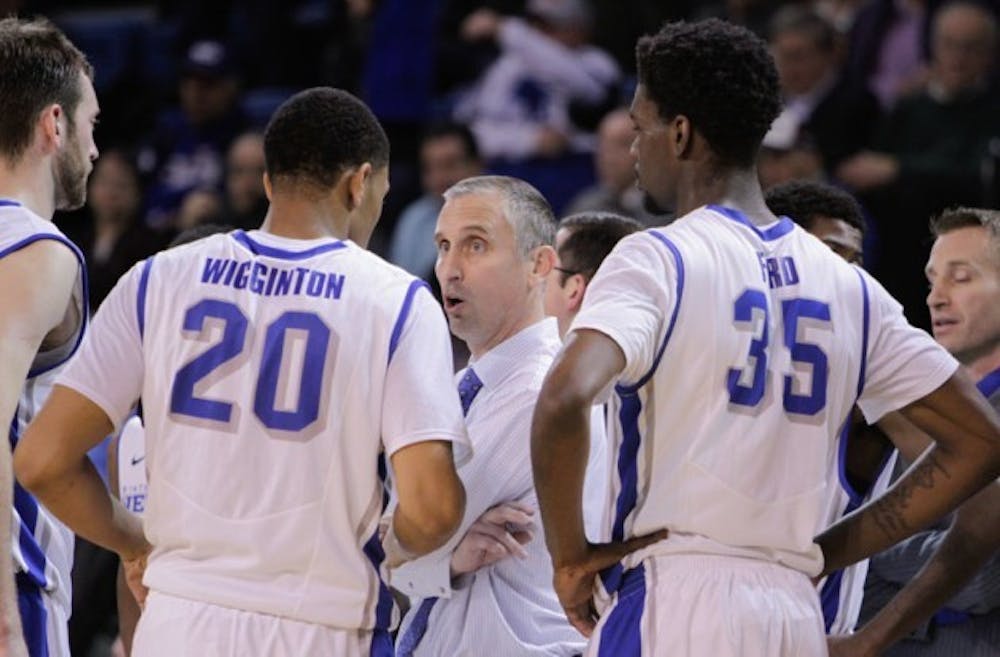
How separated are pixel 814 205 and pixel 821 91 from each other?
4.97 m

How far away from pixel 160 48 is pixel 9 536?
10.4m

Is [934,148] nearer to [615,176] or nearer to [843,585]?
[615,176]

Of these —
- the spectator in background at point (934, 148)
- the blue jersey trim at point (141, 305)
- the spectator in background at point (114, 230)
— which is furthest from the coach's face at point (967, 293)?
the spectator in background at point (114, 230)

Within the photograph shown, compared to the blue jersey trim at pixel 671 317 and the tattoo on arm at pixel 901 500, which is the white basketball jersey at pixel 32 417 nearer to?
the blue jersey trim at pixel 671 317

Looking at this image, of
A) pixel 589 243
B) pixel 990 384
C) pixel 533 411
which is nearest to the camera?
pixel 533 411

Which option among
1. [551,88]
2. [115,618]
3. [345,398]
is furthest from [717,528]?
[551,88]

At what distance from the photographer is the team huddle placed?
13.8ft

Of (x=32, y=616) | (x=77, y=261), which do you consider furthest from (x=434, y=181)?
(x=32, y=616)

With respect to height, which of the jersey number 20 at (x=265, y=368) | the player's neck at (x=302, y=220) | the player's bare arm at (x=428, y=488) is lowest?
the player's bare arm at (x=428, y=488)

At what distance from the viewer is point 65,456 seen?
14.1 ft

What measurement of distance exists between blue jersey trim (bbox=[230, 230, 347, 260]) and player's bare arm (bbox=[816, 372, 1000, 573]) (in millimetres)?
1507

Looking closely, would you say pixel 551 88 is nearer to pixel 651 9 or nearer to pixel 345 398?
pixel 651 9

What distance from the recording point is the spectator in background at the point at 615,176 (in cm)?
977

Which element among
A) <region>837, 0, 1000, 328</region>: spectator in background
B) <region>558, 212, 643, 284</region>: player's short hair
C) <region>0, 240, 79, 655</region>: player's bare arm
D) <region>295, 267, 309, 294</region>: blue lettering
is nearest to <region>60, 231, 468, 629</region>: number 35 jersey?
<region>295, 267, 309, 294</region>: blue lettering
